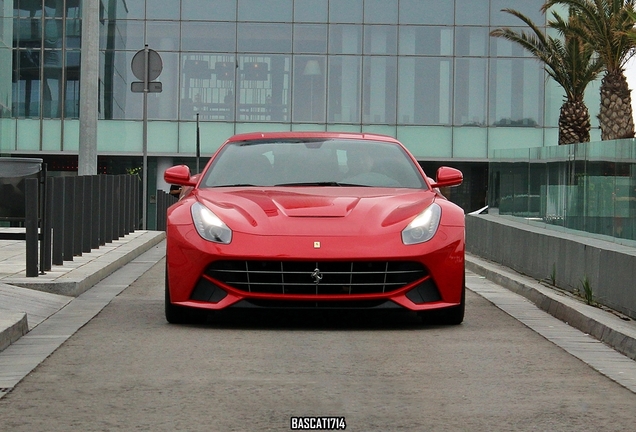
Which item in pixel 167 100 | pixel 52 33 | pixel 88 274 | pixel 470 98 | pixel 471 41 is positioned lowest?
pixel 88 274

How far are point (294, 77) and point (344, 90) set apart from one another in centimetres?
188

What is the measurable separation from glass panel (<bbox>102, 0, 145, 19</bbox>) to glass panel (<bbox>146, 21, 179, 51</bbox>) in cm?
54

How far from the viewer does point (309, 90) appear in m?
45.3

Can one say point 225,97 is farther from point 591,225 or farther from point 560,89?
point 591,225

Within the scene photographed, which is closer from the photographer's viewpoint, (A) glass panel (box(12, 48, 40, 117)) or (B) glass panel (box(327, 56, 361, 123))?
(B) glass panel (box(327, 56, 361, 123))

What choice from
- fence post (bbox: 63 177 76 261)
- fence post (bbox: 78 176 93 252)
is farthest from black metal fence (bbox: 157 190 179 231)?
fence post (bbox: 63 177 76 261)

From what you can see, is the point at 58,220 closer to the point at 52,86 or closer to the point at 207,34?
the point at 207,34

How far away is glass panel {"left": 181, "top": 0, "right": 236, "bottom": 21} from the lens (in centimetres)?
4572

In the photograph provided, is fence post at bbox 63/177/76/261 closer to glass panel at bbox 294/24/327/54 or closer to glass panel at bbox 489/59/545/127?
glass panel at bbox 294/24/327/54

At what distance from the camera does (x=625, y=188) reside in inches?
442

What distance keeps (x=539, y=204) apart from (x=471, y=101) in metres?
30.3

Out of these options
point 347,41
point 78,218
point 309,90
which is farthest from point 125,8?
point 78,218

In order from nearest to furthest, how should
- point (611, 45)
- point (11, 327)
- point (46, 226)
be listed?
point (11, 327) < point (46, 226) < point (611, 45)

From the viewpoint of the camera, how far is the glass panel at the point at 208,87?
45.1 m
